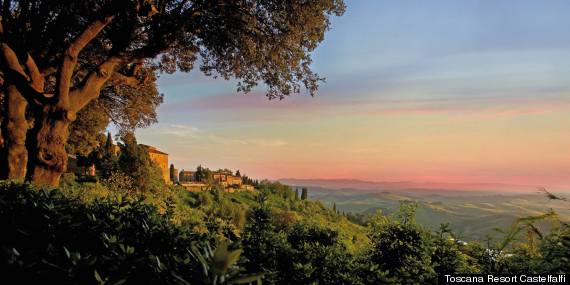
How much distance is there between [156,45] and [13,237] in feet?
38.2

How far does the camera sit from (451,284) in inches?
145

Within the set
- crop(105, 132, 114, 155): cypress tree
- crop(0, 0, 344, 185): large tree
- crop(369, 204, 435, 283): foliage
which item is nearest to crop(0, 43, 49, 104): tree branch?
crop(0, 0, 344, 185): large tree

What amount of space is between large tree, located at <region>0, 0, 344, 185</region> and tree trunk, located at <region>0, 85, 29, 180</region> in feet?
0.11

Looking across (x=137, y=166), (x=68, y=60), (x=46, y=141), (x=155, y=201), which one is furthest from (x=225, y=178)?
(x=155, y=201)

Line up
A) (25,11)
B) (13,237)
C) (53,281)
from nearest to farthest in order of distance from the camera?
(53,281) < (13,237) < (25,11)

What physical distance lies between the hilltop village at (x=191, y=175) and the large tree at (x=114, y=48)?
7619 centimetres

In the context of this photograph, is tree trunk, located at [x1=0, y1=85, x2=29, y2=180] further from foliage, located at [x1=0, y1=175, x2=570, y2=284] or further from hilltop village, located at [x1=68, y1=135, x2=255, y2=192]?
hilltop village, located at [x1=68, y1=135, x2=255, y2=192]

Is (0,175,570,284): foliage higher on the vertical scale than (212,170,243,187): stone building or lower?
higher

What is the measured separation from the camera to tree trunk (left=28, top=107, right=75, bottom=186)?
13.2 meters

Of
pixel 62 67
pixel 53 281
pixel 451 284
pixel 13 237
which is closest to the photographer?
pixel 53 281

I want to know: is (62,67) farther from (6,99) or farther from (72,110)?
(6,99)

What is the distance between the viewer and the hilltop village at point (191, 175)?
88.9 metres

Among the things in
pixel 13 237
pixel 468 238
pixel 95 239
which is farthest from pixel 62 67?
pixel 468 238

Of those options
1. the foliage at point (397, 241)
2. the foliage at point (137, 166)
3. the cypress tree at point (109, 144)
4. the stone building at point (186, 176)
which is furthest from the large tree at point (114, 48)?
the stone building at point (186, 176)
